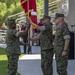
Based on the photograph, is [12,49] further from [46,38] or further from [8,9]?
[8,9]

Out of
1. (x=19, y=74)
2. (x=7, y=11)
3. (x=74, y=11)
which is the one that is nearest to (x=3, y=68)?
(x=19, y=74)

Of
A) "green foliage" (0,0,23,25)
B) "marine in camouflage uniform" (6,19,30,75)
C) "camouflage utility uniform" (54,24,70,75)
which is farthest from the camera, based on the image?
"green foliage" (0,0,23,25)

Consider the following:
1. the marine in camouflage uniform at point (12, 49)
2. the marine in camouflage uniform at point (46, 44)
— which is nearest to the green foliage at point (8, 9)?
the marine in camouflage uniform at point (46, 44)

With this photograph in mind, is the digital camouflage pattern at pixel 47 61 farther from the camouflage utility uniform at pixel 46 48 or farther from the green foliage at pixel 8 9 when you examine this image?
the green foliage at pixel 8 9

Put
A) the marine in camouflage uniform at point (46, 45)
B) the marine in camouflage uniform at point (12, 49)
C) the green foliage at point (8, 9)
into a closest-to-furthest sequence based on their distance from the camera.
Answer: the marine in camouflage uniform at point (12, 49) < the marine in camouflage uniform at point (46, 45) < the green foliage at point (8, 9)

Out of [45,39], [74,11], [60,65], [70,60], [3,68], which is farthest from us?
[74,11]

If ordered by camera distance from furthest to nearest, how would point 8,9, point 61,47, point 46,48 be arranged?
1. point 8,9
2. point 46,48
3. point 61,47

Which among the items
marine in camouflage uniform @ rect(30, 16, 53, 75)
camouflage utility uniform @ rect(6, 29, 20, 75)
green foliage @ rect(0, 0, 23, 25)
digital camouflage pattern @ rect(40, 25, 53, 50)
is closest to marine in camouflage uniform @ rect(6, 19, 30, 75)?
camouflage utility uniform @ rect(6, 29, 20, 75)

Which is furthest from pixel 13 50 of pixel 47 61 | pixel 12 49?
pixel 47 61

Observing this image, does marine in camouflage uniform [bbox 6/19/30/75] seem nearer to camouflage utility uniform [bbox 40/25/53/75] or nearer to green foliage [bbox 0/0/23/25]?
camouflage utility uniform [bbox 40/25/53/75]

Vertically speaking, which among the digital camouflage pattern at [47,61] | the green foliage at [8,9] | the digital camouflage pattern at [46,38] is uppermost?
the green foliage at [8,9]

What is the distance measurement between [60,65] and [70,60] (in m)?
9.42

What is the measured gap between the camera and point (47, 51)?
1244 centimetres

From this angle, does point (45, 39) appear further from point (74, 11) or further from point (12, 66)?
point (74, 11)
